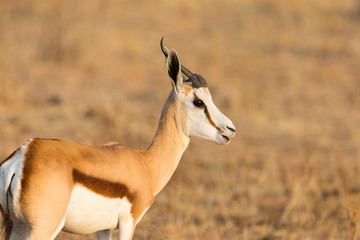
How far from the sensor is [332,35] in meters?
16.5

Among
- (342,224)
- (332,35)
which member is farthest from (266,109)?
(332,35)

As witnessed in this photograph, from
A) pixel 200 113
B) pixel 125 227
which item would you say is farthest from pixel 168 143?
pixel 125 227

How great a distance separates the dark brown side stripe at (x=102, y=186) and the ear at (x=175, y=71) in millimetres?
747

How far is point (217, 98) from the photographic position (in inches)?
448

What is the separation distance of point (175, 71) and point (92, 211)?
40.2 inches

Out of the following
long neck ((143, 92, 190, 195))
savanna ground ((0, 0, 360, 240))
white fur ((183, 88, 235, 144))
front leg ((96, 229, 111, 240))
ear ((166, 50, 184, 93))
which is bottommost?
savanna ground ((0, 0, 360, 240))

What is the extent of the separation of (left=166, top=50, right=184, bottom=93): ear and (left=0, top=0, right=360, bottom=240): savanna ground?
5.86ft

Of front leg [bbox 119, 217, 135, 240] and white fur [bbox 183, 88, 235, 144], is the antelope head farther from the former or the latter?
front leg [bbox 119, 217, 135, 240]

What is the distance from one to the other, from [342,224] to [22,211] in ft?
14.3

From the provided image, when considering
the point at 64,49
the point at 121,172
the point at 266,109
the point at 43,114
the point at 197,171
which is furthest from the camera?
the point at 64,49

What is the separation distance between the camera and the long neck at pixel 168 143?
3.82 metres

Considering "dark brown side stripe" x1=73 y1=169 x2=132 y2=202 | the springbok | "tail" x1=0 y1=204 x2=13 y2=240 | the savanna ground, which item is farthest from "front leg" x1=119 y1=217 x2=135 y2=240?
the savanna ground

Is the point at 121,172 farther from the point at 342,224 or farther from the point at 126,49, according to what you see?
the point at 126,49

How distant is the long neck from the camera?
3.82 meters
